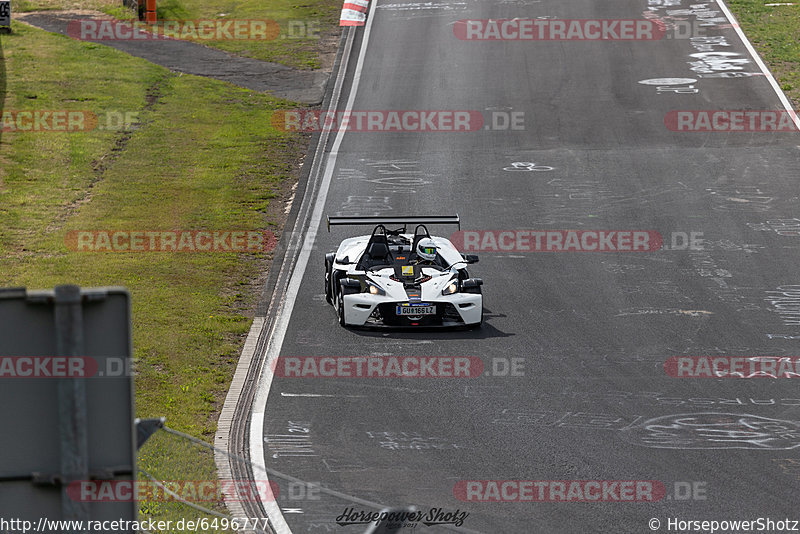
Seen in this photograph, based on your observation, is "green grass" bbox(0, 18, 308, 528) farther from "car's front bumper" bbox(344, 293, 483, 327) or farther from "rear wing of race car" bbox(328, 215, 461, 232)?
"rear wing of race car" bbox(328, 215, 461, 232)

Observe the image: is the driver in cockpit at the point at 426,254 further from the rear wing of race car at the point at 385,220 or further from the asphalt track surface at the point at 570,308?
the asphalt track surface at the point at 570,308

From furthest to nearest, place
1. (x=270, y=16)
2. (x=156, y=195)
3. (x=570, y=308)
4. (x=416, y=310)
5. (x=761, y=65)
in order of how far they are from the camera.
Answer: (x=270, y=16)
(x=761, y=65)
(x=156, y=195)
(x=570, y=308)
(x=416, y=310)

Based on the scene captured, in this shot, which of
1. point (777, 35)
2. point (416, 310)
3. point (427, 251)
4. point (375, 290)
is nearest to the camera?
point (416, 310)

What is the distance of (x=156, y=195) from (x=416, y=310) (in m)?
Result: 10.7

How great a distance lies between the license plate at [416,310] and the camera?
17.1m

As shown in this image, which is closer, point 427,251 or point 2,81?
point 427,251

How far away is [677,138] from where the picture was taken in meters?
29.4

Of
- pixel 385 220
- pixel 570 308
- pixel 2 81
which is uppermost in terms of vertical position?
pixel 2 81

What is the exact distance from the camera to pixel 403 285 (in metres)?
17.4

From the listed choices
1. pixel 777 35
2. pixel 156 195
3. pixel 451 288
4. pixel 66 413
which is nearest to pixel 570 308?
pixel 451 288

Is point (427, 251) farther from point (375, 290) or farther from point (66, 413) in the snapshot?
point (66, 413)

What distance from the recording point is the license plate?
1709cm

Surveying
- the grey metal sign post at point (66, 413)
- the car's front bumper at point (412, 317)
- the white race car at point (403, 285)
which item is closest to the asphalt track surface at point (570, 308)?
the car's front bumper at point (412, 317)

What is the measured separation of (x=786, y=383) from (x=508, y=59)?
22.9 meters
